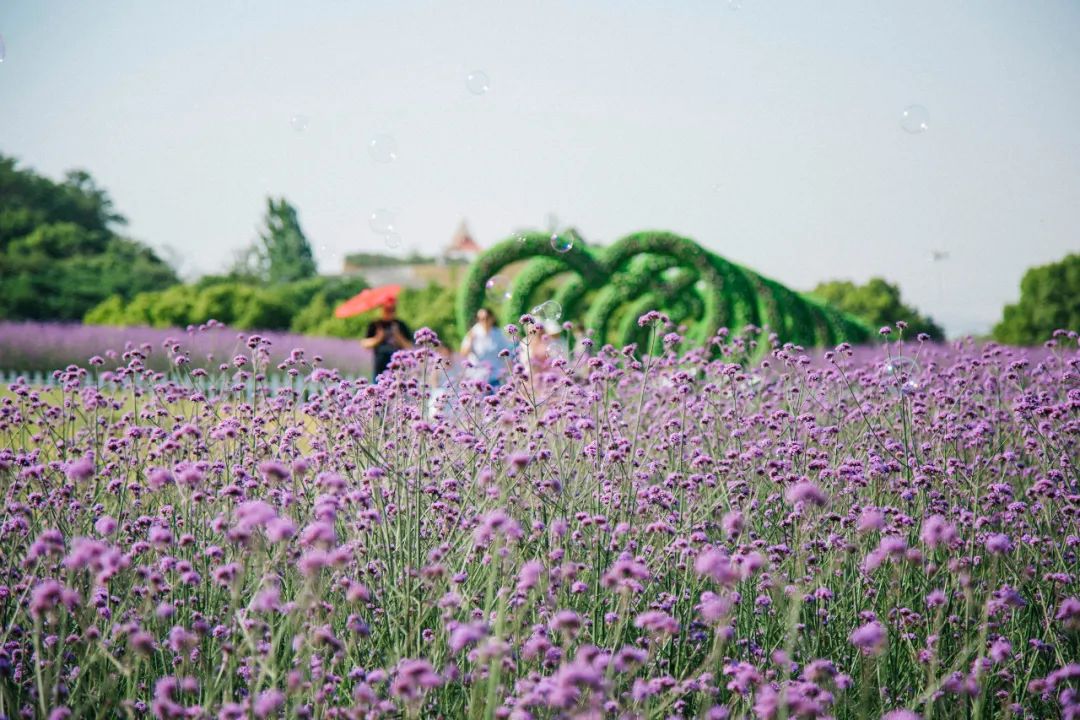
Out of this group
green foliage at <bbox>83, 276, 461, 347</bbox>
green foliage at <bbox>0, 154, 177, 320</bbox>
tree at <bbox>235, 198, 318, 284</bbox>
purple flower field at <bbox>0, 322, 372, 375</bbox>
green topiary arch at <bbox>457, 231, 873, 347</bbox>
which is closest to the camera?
green topiary arch at <bbox>457, 231, 873, 347</bbox>

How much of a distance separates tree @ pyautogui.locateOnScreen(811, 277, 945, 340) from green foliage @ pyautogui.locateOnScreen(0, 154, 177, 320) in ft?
80.2

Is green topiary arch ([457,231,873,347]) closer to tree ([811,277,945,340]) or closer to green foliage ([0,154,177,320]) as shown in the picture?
tree ([811,277,945,340])

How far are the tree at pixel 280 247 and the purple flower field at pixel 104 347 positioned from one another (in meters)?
41.4

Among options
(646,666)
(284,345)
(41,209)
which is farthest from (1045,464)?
(41,209)

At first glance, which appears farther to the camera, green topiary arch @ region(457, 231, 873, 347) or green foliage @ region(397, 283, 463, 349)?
green foliage @ region(397, 283, 463, 349)

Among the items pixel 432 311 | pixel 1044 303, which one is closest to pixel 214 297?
pixel 432 311

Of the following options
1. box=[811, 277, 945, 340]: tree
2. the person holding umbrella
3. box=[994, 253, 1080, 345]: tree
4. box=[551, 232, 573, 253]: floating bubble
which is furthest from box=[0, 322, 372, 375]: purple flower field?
box=[994, 253, 1080, 345]: tree

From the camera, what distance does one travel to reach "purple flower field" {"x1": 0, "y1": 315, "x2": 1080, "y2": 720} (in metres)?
2.12

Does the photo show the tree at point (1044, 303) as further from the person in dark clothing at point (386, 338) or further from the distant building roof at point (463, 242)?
the distant building roof at point (463, 242)

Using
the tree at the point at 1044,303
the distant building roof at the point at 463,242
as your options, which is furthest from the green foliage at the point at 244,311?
the distant building roof at the point at 463,242

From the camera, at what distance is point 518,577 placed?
2.77m

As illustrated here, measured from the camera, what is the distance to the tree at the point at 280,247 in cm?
5934

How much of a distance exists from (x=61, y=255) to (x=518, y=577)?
42.3 m

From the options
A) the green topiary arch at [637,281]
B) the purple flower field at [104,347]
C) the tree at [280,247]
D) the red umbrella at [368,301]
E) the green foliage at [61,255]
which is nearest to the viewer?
the red umbrella at [368,301]
